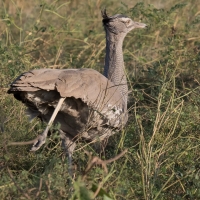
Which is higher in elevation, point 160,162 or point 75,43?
point 160,162

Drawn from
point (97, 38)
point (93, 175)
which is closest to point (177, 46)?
point (97, 38)

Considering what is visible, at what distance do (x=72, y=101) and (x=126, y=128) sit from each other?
0.69m

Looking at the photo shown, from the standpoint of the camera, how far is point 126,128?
480 cm

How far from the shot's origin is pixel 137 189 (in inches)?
152

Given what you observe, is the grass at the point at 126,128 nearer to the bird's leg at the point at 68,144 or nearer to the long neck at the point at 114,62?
the bird's leg at the point at 68,144

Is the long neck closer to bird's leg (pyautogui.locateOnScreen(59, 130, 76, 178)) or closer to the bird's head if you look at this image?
the bird's head

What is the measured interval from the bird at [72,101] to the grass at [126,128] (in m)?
0.12

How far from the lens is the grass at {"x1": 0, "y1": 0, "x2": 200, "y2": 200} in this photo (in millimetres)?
3585

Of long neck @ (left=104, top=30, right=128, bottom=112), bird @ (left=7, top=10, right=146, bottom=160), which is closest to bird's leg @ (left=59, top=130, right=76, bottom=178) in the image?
bird @ (left=7, top=10, right=146, bottom=160)

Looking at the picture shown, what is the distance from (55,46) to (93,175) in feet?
10.6

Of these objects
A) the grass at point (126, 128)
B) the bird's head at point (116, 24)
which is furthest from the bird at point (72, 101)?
the bird's head at point (116, 24)

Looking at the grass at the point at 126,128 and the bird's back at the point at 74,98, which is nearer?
the grass at the point at 126,128

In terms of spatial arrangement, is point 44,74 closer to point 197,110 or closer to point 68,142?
point 68,142

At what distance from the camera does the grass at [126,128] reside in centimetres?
359
